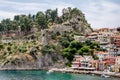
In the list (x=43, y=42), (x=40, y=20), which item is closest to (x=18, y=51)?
(x=43, y=42)

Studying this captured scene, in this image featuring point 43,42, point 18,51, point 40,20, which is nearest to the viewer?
point 18,51

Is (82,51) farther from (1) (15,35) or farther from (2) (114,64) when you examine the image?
(1) (15,35)

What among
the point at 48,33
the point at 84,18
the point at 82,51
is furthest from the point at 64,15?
the point at 82,51

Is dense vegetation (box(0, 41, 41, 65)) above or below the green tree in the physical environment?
below

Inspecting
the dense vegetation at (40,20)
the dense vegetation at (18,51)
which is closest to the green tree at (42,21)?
the dense vegetation at (40,20)

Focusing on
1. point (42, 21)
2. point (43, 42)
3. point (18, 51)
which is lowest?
point (18, 51)

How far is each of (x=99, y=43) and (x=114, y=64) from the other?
47.5 ft

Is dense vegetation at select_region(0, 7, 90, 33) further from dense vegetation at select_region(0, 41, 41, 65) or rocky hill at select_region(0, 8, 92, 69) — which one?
dense vegetation at select_region(0, 41, 41, 65)

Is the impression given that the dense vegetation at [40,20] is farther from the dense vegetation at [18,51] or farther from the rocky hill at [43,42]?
the dense vegetation at [18,51]

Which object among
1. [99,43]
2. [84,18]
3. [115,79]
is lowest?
[115,79]

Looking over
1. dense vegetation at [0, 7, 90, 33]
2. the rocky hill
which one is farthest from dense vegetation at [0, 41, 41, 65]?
dense vegetation at [0, 7, 90, 33]

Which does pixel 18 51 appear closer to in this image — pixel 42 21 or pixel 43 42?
pixel 43 42

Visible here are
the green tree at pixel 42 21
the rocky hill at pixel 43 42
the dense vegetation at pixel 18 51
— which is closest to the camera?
the dense vegetation at pixel 18 51

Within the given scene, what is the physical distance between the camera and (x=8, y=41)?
87812mm
